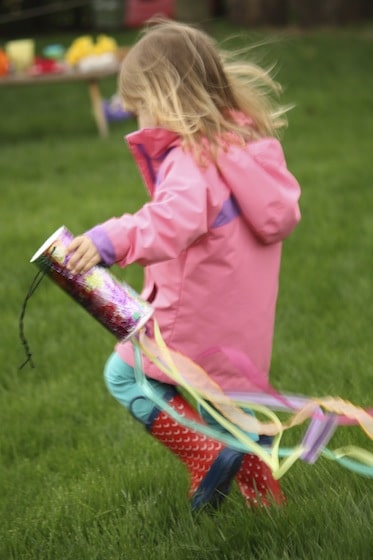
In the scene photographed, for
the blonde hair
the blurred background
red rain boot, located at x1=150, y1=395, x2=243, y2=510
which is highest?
the blonde hair

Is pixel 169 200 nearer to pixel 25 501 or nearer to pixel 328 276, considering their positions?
pixel 25 501

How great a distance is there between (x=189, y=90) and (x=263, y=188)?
0.36 meters

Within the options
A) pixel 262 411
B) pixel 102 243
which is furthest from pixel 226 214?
pixel 262 411

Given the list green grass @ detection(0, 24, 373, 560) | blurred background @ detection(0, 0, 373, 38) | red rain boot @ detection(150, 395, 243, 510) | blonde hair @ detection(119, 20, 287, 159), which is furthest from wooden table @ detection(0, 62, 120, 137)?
red rain boot @ detection(150, 395, 243, 510)

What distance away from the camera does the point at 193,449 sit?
2.90 m

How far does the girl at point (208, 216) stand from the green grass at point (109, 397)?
20 cm

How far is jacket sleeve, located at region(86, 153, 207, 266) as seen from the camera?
97.0 inches

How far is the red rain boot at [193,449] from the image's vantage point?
112 inches

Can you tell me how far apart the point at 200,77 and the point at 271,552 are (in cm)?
131

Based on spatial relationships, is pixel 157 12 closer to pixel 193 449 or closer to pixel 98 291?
pixel 193 449

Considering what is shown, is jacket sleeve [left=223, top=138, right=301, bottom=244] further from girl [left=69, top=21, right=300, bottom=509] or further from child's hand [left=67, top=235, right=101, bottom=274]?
child's hand [left=67, top=235, right=101, bottom=274]

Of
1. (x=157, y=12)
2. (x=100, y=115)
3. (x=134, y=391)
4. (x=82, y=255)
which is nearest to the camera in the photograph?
(x=82, y=255)

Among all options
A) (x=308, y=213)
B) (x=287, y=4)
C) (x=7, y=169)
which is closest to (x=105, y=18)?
(x=287, y=4)

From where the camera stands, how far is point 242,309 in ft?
9.05
